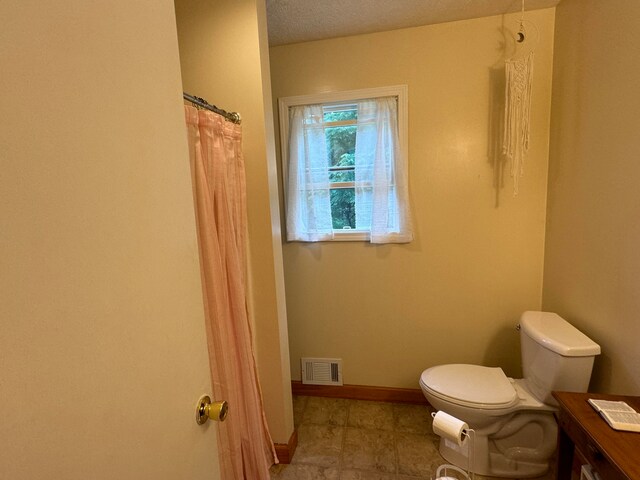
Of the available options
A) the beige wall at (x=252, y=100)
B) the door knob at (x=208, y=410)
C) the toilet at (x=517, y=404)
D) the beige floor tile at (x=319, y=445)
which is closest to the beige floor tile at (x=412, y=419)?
the toilet at (x=517, y=404)

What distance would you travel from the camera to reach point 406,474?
5.21 ft

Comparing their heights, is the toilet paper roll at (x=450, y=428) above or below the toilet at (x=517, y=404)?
above

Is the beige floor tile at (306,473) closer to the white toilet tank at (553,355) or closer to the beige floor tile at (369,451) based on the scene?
the beige floor tile at (369,451)

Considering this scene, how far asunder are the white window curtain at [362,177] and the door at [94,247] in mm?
1391

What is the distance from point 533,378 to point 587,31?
1708 mm

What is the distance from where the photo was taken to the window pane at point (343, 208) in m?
2.07

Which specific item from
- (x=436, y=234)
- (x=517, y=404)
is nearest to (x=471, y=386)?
(x=517, y=404)

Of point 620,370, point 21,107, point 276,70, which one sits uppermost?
point 276,70

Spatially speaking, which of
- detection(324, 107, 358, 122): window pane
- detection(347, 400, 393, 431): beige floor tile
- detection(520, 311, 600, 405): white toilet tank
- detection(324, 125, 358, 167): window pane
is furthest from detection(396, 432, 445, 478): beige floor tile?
detection(324, 107, 358, 122): window pane

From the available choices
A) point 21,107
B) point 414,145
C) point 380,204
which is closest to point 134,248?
point 21,107

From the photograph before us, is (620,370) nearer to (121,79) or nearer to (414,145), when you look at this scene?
(414,145)

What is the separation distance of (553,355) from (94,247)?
175 centimetres

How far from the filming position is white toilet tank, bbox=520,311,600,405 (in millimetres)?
1316

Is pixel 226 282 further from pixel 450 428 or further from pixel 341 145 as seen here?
pixel 341 145
